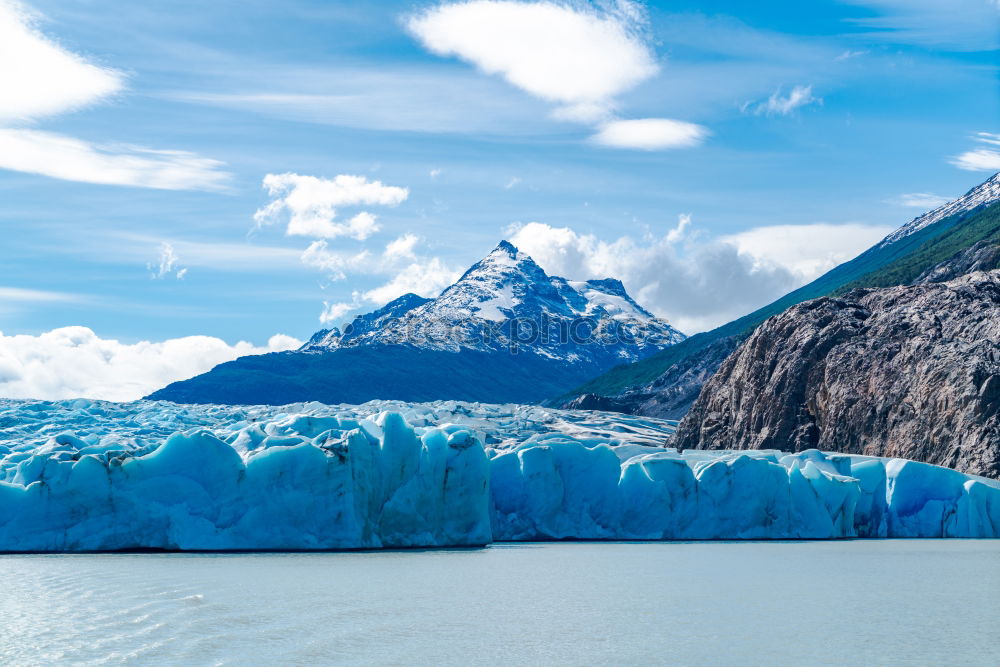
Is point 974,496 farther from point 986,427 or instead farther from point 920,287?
point 920,287

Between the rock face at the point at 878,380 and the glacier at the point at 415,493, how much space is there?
1521 centimetres

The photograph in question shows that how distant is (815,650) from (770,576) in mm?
13537

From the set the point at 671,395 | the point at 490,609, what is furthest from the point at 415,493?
the point at 671,395

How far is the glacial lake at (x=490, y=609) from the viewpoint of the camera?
835 inches

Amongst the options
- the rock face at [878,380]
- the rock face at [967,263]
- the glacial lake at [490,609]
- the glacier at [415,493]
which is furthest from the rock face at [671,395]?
the glacial lake at [490,609]

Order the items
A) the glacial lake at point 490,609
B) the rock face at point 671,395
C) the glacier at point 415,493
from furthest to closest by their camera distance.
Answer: the rock face at point 671,395, the glacier at point 415,493, the glacial lake at point 490,609

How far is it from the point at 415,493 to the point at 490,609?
52.2 feet

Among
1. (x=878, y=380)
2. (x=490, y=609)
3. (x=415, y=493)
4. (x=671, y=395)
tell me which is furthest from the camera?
(x=671, y=395)

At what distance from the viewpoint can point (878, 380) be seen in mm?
77375

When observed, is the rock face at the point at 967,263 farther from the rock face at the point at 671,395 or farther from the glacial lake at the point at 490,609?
the glacial lake at the point at 490,609

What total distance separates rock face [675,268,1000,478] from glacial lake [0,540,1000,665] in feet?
Answer: 101

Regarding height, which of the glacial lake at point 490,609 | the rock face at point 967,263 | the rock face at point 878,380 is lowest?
the glacial lake at point 490,609

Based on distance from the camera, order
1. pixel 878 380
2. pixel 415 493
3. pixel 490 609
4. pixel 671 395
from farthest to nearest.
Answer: pixel 671 395 → pixel 878 380 → pixel 415 493 → pixel 490 609

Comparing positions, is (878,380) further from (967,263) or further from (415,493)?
(967,263)
